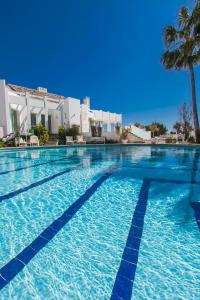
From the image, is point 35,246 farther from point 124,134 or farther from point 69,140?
point 124,134

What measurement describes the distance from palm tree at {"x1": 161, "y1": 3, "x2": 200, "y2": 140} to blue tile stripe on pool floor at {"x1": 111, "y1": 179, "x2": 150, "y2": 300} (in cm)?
1686

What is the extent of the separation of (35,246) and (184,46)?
66.2 ft

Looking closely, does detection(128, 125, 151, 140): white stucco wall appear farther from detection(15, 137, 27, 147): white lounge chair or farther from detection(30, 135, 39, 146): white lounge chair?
detection(15, 137, 27, 147): white lounge chair

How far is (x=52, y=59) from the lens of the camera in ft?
75.8

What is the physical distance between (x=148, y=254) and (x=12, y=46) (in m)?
22.8

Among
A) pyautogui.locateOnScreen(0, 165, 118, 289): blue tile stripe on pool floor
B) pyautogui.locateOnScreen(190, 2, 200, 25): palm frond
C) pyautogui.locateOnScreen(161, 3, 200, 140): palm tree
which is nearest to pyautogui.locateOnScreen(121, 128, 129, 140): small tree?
A: pyautogui.locateOnScreen(161, 3, 200, 140): palm tree

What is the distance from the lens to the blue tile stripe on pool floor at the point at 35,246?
244cm

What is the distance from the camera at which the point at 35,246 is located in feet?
10.1

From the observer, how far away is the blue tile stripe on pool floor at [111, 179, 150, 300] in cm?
219

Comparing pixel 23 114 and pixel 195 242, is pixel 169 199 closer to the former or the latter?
pixel 195 242

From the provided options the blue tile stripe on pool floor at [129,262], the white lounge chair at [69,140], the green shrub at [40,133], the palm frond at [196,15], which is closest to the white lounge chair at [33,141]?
the green shrub at [40,133]

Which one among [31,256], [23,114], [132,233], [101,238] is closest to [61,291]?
[31,256]

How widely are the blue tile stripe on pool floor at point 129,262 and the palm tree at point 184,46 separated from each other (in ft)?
55.3

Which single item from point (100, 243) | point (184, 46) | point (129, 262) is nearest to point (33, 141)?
point (184, 46)
